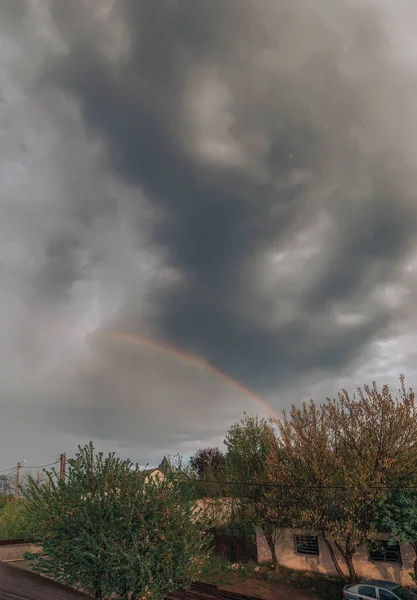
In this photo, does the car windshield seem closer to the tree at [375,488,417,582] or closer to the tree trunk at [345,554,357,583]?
the tree at [375,488,417,582]

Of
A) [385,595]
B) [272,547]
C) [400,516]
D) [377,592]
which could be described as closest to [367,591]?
[377,592]

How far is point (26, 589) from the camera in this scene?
2.63 meters

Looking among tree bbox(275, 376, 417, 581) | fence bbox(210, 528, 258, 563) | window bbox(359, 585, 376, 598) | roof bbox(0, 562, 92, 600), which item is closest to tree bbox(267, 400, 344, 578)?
tree bbox(275, 376, 417, 581)

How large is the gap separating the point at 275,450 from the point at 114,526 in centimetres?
1846

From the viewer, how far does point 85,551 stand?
13.6 meters

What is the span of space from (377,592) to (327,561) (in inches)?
443

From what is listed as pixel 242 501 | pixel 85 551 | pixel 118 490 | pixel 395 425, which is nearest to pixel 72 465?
pixel 118 490

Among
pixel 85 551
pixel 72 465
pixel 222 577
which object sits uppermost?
pixel 72 465

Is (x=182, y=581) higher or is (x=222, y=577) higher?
(x=182, y=581)

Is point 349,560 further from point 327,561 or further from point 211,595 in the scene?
point 211,595

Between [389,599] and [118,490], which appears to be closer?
[118,490]

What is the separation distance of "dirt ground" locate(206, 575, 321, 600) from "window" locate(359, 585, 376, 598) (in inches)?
237

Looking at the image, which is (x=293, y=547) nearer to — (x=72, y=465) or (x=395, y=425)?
(x=395, y=425)

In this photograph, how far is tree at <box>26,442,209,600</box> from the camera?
14.1m
